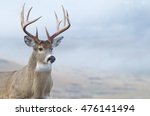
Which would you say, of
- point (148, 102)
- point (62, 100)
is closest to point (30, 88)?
point (62, 100)

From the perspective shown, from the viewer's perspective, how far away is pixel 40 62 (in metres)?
12.9

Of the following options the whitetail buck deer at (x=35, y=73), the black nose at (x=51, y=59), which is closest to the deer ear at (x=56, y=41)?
the whitetail buck deer at (x=35, y=73)

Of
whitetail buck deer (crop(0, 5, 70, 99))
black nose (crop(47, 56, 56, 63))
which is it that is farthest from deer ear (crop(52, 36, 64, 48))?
black nose (crop(47, 56, 56, 63))

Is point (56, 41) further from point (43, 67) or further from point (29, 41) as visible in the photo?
point (43, 67)

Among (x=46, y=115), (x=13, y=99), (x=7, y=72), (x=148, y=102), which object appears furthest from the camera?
(x=7, y=72)

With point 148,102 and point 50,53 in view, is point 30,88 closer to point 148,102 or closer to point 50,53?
point 50,53

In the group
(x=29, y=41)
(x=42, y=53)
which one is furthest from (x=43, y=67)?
(x=29, y=41)

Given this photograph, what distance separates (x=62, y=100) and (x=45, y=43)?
116cm

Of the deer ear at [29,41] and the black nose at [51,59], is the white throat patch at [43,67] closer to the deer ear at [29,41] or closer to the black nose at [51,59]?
the black nose at [51,59]

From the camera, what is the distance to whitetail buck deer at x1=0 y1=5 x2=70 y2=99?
1283cm

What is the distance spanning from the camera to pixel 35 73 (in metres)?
13.1

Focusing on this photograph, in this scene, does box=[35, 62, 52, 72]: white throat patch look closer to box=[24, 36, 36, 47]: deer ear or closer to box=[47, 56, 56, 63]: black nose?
box=[47, 56, 56, 63]: black nose

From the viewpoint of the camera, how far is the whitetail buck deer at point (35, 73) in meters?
12.8

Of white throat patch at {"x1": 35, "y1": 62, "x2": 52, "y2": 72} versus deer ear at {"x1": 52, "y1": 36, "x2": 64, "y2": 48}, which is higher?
deer ear at {"x1": 52, "y1": 36, "x2": 64, "y2": 48}
